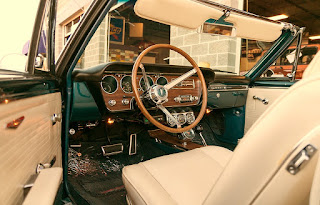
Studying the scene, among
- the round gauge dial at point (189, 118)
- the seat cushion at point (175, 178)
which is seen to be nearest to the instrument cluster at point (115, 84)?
the round gauge dial at point (189, 118)

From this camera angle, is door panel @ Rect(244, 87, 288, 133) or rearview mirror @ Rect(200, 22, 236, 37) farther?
door panel @ Rect(244, 87, 288, 133)

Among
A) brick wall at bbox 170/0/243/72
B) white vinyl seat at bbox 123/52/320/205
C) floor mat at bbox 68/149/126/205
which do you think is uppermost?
brick wall at bbox 170/0/243/72

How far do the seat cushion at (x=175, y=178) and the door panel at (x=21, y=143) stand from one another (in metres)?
0.41

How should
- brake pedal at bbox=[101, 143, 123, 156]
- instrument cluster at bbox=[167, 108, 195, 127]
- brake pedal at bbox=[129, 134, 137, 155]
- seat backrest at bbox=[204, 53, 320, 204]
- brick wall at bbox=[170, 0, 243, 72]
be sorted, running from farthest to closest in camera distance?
brick wall at bbox=[170, 0, 243, 72] < brake pedal at bbox=[129, 134, 137, 155] < brake pedal at bbox=[101, 143, 123, 156] < instrument cluster at bbox=[167, 108, 195, 127] < seat backrest at bbox=[204, 53, 320, 204]

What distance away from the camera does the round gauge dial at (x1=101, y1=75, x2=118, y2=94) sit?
185 cm

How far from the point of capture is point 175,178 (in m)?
1.10

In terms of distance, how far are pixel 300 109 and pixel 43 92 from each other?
91 cm

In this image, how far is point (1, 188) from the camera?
557 millimetres

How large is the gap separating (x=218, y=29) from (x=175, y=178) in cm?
107

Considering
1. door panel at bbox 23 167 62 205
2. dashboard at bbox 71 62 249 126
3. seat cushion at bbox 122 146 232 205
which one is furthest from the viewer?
dashboard at bbox 71 62 249 126

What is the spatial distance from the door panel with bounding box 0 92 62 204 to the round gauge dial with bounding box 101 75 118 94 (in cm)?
80

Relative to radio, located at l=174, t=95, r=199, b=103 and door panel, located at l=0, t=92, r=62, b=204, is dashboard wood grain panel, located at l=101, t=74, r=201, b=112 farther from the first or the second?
door panel, located at l=0, t=92, r=62, b=204

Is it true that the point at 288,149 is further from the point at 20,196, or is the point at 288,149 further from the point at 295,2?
the point at 295,2

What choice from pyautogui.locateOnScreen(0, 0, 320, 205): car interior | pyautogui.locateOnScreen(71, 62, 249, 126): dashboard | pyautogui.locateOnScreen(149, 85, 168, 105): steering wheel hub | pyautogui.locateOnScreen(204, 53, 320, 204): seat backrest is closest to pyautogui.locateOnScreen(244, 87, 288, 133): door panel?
pyautogui.locateOnScreen(0, 0, 320, 205): car interior
